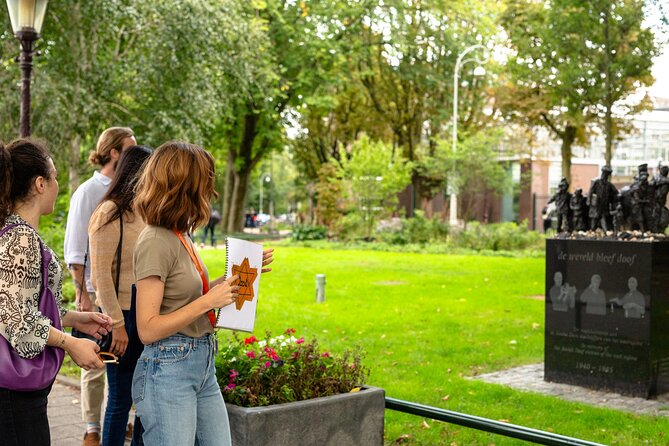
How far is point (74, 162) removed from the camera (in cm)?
1842

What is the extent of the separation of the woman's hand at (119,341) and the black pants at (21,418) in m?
1.37

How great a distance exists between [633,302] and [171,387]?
241 inches

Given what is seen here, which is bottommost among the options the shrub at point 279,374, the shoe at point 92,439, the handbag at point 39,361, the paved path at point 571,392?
the paved path at point 571,392

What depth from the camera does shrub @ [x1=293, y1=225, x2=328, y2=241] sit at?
37.5 m

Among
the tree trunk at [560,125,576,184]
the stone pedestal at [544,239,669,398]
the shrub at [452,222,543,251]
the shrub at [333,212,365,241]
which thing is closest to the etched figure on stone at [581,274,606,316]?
the stone pedestal at [544,239,669,398]

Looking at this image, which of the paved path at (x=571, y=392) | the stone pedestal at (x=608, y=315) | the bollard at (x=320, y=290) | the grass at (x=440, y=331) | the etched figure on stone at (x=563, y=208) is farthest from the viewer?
the bollard at (x=320, y=290)

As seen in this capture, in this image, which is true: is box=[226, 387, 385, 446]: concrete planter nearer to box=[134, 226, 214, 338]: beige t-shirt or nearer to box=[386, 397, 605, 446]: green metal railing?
box=[386, 397, 605, 446]: green metal railing

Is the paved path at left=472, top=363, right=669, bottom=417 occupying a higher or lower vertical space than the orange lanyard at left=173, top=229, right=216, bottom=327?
lower

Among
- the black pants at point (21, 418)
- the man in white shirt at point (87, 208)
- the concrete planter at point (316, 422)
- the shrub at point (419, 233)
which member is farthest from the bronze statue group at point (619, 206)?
the shrub at point (419, 233)

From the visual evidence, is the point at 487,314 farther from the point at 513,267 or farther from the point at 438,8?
the point at 438,8

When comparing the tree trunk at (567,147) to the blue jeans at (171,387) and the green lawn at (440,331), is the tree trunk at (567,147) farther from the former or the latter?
the blue jeans at (171,387)

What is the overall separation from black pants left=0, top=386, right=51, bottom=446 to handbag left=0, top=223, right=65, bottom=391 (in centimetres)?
4

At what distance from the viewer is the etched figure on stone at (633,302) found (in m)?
8.49

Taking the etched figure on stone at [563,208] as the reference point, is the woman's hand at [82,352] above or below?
below
